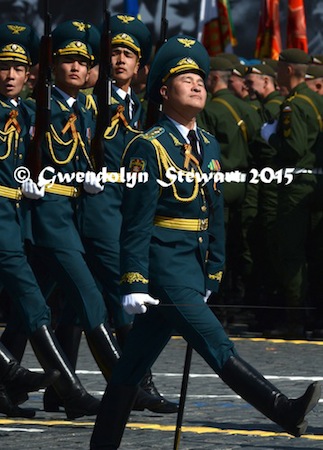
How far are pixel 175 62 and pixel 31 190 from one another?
216 centimetres

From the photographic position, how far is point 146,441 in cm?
898

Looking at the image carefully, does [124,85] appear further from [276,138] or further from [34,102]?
[276,138]

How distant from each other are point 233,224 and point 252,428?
620 centimetres

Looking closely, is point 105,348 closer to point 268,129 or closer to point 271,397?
point 271,397

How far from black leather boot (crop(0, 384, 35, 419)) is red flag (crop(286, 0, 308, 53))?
987 centimetres

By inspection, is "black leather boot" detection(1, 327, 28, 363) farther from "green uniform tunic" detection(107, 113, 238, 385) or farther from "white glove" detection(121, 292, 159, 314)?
"white glove" detection(121, 292, 159, 314)

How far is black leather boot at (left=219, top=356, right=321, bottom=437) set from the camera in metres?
7.66

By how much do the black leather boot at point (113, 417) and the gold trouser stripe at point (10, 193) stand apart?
225 cm

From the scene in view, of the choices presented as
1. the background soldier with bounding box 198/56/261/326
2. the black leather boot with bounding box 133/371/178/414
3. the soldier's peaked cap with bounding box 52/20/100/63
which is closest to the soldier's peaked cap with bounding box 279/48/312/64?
the background soldier with bounding box 198/56/261/326

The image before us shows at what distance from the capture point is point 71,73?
10336mm

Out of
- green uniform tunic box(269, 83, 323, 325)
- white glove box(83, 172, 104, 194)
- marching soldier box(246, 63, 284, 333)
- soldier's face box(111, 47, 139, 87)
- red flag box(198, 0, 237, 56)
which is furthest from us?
red flag box(198, 0, 237, 56)

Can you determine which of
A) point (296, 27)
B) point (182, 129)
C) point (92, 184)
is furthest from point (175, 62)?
point (296, 27)

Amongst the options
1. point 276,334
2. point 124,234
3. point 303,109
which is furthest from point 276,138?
point 124,234

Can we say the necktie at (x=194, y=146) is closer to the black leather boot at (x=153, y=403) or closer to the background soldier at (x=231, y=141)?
the black leather boot at (x=153, y=403)
